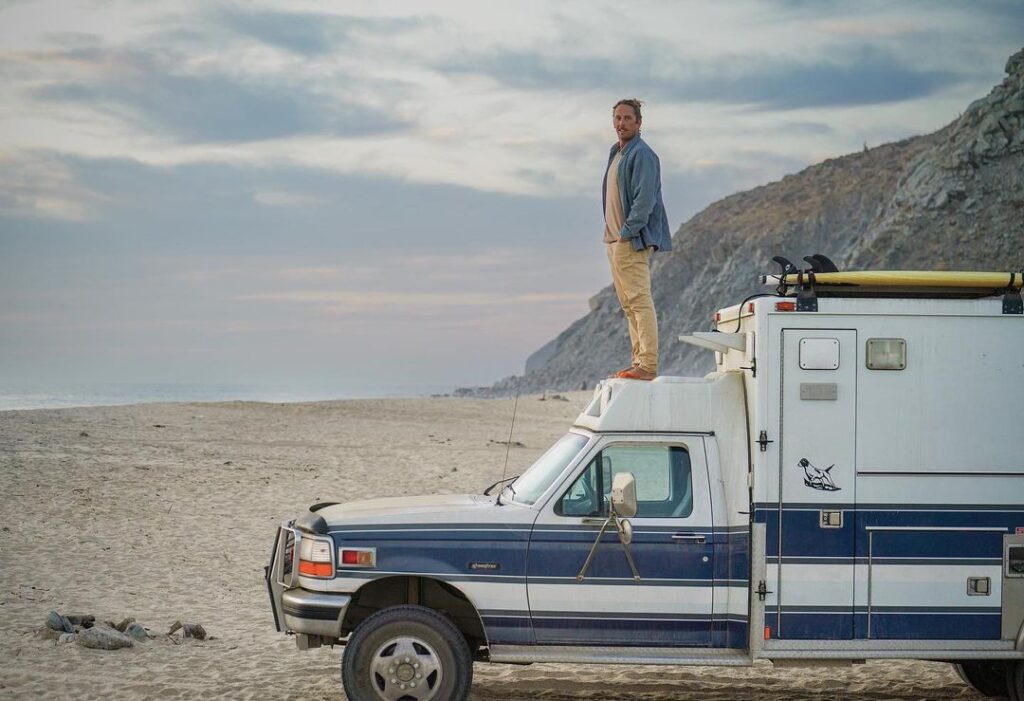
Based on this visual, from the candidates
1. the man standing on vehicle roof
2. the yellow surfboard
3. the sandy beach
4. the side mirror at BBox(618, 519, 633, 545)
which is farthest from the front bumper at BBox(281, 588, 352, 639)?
the yellow surfboard

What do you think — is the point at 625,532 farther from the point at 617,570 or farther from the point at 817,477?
the point at 817,477

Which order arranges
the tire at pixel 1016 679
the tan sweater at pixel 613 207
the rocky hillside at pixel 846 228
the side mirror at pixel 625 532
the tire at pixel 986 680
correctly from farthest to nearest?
the rocky hillside at pixel 846 228 → the tan sweater at pixel 613 207 → the tire at pixel 986 680 → the tire at pixel 1016 679 → the side mirror at pixel 625 532

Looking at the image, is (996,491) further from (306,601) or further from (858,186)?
(858,186)

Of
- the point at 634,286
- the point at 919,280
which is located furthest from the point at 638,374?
the point at 919,280

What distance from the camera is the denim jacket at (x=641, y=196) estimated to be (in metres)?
9.55

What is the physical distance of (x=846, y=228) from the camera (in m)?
93.8

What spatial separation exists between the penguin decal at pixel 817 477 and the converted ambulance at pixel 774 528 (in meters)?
0.01

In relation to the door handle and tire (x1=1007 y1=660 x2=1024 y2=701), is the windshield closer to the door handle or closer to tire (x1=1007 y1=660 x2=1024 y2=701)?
the door handle

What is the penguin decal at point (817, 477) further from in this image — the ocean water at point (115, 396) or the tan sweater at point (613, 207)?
the ocean water at point (115, 396)

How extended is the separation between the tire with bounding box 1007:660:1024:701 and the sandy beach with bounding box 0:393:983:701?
1.16 meters

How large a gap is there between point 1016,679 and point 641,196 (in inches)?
184

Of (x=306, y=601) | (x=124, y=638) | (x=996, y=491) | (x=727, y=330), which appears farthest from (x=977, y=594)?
(x=124, y=638)

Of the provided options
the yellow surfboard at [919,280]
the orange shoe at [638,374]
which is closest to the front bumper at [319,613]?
the orange shoe at [638,374]

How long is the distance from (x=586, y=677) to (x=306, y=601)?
3.04 m
